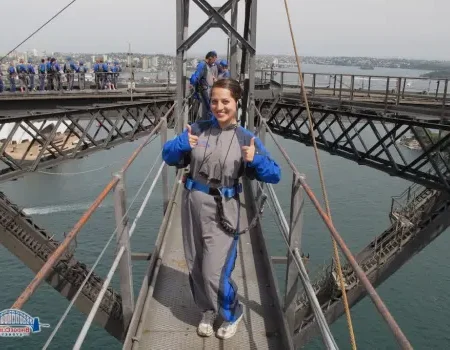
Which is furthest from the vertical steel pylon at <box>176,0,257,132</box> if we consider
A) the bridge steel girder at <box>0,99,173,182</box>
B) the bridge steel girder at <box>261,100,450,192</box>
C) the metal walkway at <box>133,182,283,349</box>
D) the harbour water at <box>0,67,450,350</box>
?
the harbour water at <box>0,67,450,350</box>

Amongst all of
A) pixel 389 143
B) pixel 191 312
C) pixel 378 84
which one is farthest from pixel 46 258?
pixel 378 84

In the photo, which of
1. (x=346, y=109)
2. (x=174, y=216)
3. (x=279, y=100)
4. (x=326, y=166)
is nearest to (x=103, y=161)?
(x=326, y=166)

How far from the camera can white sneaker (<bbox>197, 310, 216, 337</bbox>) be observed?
3613 millimetres

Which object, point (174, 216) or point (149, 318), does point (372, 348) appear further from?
point (149, 318)

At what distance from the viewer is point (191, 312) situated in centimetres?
404

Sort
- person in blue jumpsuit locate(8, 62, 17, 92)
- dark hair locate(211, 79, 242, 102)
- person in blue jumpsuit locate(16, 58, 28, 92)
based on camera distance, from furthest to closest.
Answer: person in blue jumpsuit locate(16, 58, 28, 92) < person in blue jumpsuit locate(8, 62, 17, 92) < dark hair locate(211, 79, 242, 102)

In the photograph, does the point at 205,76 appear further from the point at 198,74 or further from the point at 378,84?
the point at 378,84

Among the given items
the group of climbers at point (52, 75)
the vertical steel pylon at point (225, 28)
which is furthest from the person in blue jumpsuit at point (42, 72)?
the vertical steel pylon at point (225, 28)

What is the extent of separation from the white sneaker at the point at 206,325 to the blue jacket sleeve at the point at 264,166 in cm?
135

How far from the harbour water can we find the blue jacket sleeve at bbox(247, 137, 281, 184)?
35.3 feet

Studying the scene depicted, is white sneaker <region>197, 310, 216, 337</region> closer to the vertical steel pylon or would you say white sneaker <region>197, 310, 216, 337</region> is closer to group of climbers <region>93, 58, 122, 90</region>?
the vertical steel pylon

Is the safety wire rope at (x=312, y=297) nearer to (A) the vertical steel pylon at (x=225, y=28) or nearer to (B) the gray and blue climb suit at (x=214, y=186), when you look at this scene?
(B) the gray and blue climb suit at (x=214, y=186)

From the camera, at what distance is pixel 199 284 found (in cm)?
358

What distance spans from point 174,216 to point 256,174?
3.35 metres
